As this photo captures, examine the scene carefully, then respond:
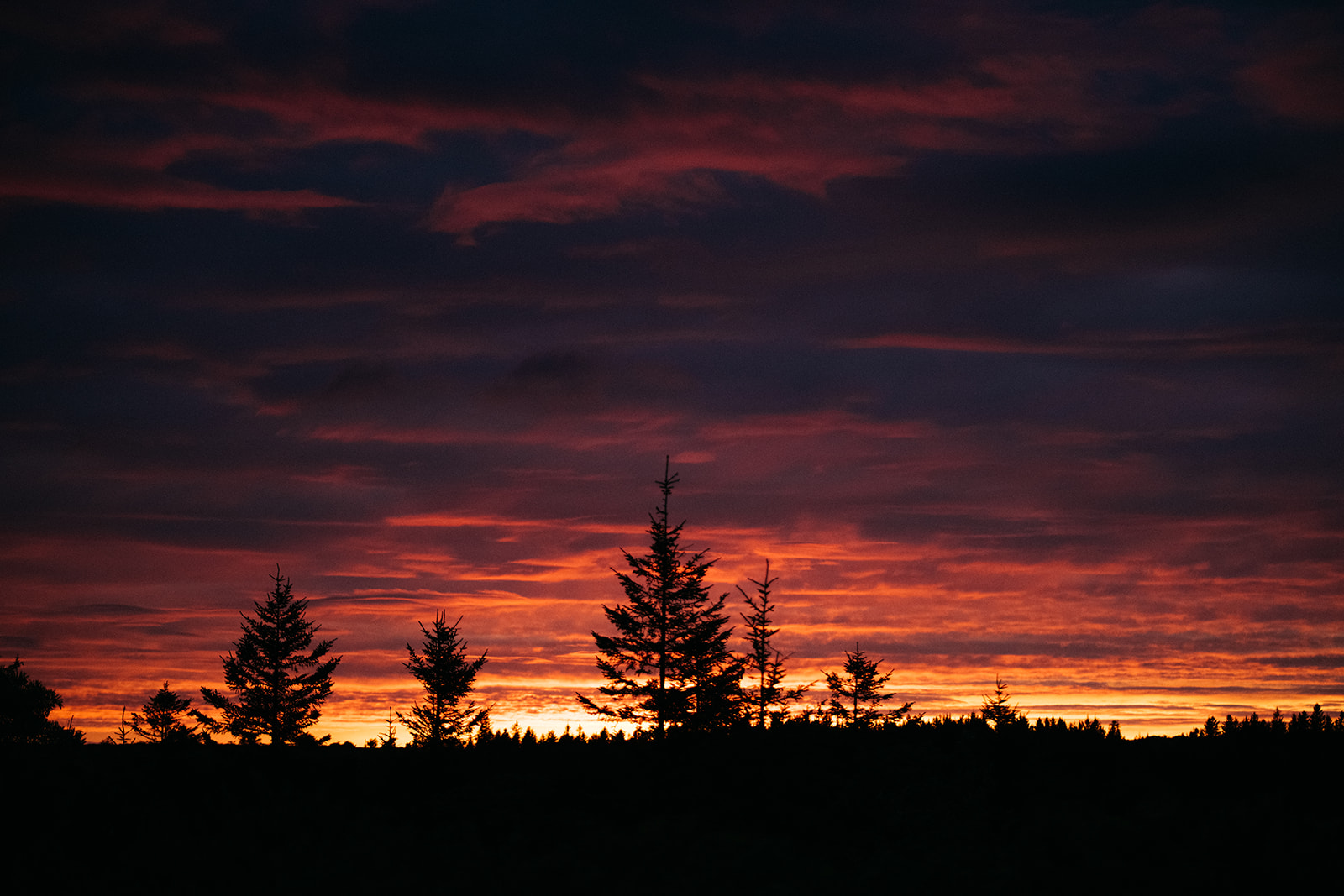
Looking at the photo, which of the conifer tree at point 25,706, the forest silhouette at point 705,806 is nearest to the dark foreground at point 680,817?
the forest silhouette at point 705,806

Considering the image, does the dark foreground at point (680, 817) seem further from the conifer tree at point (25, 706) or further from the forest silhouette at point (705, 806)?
the conifer tree at point (25, 706)

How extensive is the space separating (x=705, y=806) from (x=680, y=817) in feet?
1.92

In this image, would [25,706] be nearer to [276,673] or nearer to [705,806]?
[276,673]

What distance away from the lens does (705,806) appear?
15648 mm

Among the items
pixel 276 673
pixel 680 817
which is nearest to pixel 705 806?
pixel 680 817

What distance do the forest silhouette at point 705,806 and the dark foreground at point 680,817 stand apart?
38mm

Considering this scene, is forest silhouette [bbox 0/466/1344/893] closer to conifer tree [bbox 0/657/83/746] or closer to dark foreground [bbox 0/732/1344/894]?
dark foreground [bbox 0/732/1344/894]

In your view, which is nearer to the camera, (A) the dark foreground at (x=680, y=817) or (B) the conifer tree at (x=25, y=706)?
(A) the dark foreground at (x=680, y=817)

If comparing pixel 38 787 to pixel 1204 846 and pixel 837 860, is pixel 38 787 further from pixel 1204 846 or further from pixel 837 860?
pixel 1204 846

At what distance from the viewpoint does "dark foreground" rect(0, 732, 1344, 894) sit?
513 inches

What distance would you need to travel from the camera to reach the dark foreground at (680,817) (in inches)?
513

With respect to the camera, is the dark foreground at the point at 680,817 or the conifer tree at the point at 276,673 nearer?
the dark foreground at the point at 680,817

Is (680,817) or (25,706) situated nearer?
(680,817)

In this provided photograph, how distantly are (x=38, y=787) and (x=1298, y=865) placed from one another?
17.1 meters
